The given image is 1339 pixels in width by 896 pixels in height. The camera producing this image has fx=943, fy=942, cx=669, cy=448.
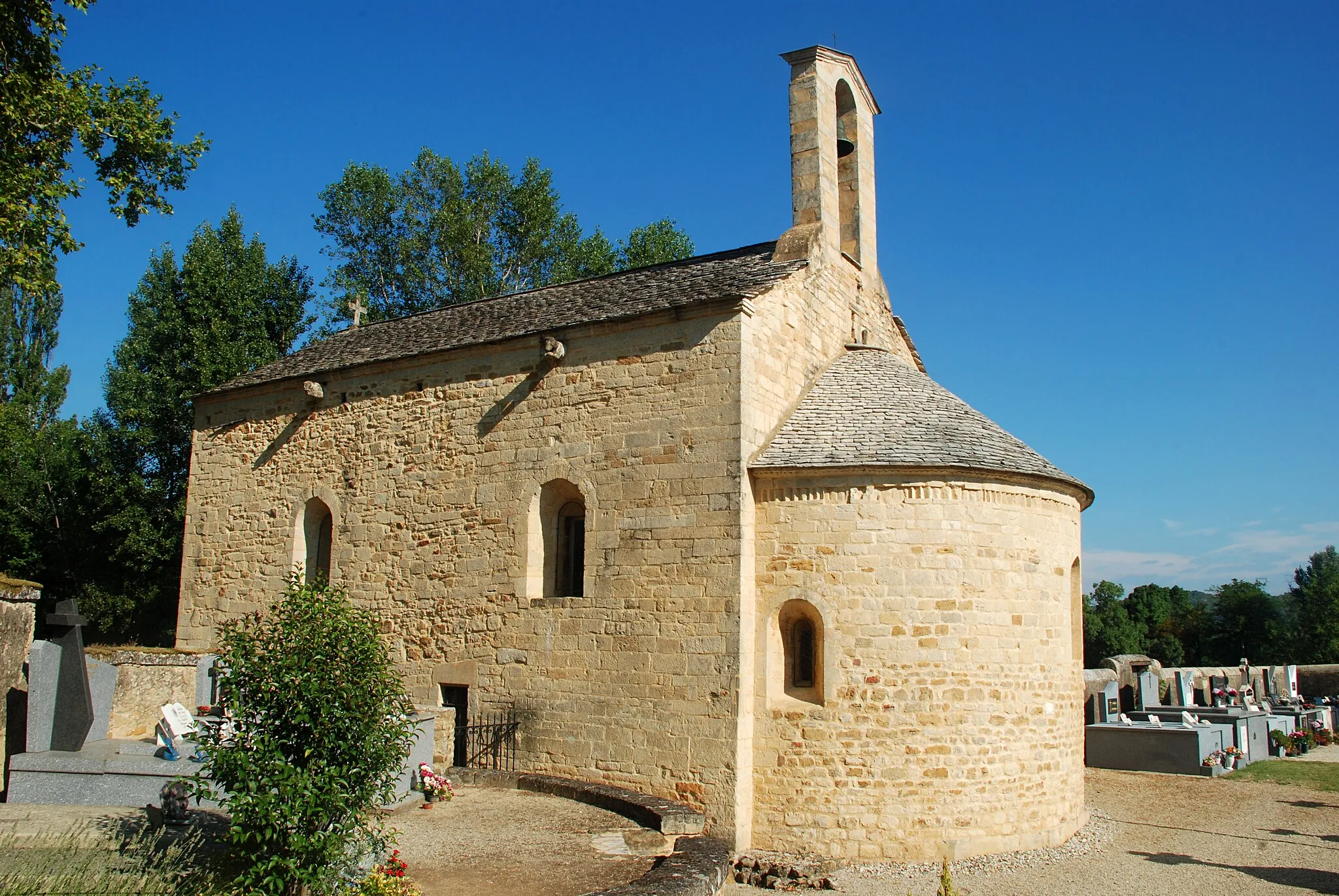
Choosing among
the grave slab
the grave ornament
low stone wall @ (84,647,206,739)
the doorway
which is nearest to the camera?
the grave ornament

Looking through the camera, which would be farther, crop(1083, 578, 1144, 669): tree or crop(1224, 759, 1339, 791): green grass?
crop(1083, 578, 1144, 669): tree

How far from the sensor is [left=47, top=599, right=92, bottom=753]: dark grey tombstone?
1028 cm

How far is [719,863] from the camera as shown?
9133mm

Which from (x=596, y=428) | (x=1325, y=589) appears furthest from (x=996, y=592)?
(x=1325, y=589)

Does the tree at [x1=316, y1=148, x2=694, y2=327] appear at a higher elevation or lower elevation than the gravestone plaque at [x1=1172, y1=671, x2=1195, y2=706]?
higher

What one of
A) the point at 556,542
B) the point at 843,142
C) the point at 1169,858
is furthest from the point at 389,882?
the point at 843,142

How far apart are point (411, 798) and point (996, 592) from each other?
7.49m

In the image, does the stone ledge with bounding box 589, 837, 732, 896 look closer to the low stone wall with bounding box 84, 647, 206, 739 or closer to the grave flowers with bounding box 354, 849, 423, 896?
the grave flowers with bounding box 354, 849, 423, 896

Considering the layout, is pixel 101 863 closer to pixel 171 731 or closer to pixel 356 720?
pixel 356 720

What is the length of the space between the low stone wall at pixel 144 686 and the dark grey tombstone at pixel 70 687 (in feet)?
6.16

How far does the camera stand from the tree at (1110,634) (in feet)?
161

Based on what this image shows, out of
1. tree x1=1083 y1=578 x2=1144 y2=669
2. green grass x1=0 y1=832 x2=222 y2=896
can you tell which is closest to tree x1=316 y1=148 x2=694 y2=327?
green grass x1=0 y1=832 x2=222 y2=896

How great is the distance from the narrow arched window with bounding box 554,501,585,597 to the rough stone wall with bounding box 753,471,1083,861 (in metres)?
3.11

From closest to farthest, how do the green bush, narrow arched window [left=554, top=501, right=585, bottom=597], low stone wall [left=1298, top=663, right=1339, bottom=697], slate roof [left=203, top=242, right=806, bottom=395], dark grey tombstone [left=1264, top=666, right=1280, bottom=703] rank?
the green bush, slate roof [left=203, top=242, right=806, bottom=395], narrow arched window [left=554, top=501, right=585, bottom=597], dark grey tombstone [left=1264, top=666, right=1280, bottom=703], low stone wall [left=1298, top=663, right=1339, bottom=697]
